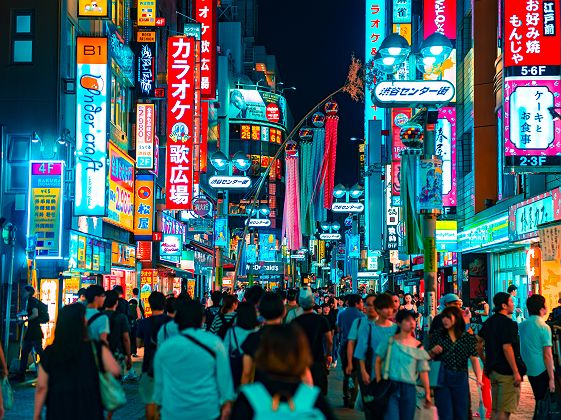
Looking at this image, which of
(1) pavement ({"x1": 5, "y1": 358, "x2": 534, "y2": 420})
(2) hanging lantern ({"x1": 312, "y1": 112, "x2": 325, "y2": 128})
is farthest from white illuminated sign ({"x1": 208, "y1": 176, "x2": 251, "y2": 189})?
(1) pavement ({"x1": 5, "y1": 358, "x2": 534, "y2": 420})

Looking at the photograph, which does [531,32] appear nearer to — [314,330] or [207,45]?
[314,330]

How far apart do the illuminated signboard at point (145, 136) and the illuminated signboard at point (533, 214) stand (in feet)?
48.3

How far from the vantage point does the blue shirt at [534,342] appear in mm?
11836

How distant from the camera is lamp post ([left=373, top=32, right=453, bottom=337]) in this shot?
17.6 m

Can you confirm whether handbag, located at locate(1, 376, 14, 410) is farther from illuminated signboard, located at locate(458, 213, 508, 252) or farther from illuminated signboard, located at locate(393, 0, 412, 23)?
illuminated signboard, located at locate(393, 0, 412, 23)

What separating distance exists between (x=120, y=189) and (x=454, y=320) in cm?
2395

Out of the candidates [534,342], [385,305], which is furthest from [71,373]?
[534,342]

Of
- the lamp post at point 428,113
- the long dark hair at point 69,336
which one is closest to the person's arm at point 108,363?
the long dark hair at point 69,336

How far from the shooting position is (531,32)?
75.7 ft

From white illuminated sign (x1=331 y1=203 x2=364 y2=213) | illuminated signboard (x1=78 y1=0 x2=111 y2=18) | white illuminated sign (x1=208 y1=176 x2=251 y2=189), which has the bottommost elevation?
white illuminated sign (x1=208 y1=176 x2=251 y2=189)

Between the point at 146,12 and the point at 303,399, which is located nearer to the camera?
the point at 303,399

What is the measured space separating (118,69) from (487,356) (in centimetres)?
2491

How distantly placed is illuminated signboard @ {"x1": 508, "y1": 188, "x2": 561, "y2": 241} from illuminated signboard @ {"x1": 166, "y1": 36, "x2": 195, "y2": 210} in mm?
14123

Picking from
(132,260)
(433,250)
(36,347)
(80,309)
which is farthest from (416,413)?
(132,260)
